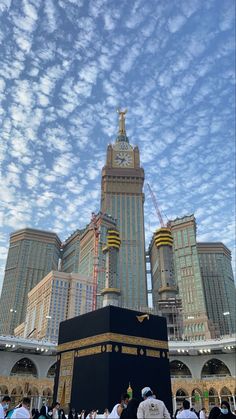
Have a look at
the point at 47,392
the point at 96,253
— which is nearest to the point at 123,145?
the point at 96,253

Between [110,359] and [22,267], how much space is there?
357 ft

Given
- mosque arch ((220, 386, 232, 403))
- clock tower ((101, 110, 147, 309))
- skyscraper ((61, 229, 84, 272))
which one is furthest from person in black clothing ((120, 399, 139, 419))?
skyscraper ((61, 229, 84, 272))

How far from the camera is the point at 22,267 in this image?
122m

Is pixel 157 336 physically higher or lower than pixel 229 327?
lower

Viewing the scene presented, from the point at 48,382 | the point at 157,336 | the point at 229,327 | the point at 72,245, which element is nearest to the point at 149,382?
the point at 157,336

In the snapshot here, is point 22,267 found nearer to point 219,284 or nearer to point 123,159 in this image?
point 123,159

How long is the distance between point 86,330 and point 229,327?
89.7 m

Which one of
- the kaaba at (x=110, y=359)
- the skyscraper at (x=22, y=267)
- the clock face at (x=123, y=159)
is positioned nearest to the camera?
the kaaba at (x=110, y=359)

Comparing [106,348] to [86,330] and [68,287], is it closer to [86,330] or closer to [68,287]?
[86,330]

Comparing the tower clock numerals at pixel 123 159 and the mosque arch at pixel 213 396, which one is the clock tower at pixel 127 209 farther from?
the mosque arch at pixel 213 396

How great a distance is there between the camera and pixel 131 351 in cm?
1906

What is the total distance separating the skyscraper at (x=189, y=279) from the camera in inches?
3275

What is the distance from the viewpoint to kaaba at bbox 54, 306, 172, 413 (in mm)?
17578

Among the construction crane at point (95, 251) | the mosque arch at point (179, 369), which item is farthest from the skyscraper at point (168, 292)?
the mosque arch at point (179, 369)
